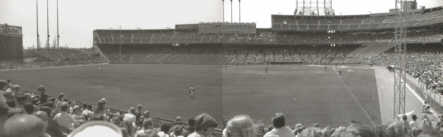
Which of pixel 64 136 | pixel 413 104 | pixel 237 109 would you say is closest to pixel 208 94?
pixel 237 109

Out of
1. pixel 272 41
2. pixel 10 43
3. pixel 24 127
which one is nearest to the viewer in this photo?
pixel 24 127

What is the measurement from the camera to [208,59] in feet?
268

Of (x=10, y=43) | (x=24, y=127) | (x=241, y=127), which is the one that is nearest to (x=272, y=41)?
(x=10, y=43)

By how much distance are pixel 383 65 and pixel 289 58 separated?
75.6 ft

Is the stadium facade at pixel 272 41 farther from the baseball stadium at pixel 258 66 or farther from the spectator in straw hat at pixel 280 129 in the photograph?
the spectator in straw hat at pixel 280 129

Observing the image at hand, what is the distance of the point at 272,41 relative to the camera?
9044cm

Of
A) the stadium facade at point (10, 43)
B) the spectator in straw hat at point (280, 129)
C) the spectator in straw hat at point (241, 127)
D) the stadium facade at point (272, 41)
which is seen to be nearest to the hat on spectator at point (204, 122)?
the spectator in straw hat at point (241, 127)

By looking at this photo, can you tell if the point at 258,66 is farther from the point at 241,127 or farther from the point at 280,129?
the point at 241,127

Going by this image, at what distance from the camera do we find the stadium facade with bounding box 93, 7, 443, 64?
8181 cm

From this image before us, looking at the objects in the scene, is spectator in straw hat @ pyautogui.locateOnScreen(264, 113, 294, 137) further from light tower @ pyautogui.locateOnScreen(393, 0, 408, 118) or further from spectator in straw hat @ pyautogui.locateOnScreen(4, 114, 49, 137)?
light tower @ pyautogui.locateOnScreen(393, 0, 408, 118)

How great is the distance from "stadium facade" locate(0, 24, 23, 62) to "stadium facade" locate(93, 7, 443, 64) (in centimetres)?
4442

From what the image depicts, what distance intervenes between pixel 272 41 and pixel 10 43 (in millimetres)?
62924

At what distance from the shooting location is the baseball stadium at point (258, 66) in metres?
27.1

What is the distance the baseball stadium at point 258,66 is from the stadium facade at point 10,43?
0.32ft
